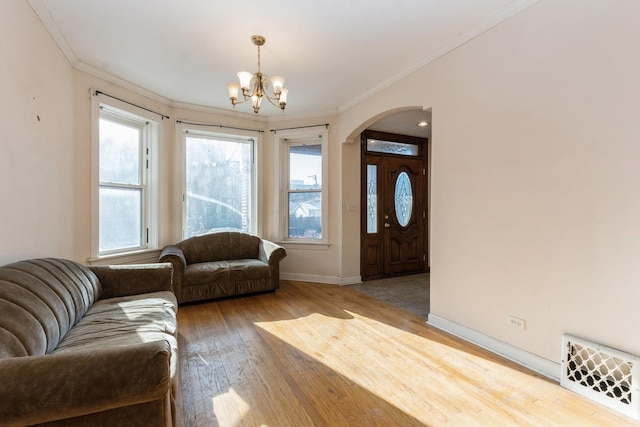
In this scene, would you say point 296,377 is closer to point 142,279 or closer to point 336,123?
point 142,279

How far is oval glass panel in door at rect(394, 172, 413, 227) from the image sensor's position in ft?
17.0

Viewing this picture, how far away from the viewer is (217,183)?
457 centimetres

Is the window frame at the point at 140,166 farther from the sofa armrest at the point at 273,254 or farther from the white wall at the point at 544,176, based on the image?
the white wall at the point at 544,176

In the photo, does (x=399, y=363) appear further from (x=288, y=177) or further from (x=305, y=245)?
(x=288, y=177)

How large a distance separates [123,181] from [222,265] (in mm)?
1615

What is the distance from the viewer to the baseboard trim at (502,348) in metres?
2.03

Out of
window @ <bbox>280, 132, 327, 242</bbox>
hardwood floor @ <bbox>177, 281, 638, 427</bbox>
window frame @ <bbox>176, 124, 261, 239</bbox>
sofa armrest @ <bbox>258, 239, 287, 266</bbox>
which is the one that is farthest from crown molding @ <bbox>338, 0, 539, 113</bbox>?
hardwood floor @ <bbox>177, 281, 638, 427</bbox>

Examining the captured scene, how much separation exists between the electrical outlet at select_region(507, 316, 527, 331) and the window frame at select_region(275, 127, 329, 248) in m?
2.71

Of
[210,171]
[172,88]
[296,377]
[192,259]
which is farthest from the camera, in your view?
[210,171]

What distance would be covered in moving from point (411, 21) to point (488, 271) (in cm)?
215

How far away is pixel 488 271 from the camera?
8.01ft

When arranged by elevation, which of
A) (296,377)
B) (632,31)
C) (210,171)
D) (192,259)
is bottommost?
(296,377)

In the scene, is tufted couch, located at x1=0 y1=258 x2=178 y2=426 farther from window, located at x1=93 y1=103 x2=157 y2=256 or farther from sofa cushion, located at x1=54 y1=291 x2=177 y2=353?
window, located at x1=93 y1=103 x2=157 y2=256

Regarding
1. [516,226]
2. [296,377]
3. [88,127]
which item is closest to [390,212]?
[516,226]
